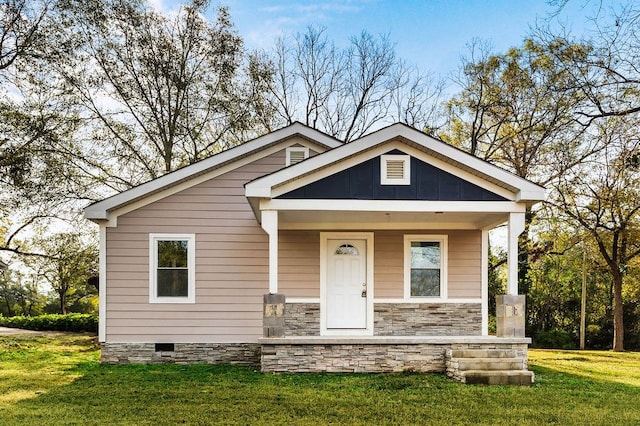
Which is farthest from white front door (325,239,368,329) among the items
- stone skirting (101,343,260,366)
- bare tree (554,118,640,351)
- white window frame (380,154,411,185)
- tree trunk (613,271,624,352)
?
tree trunk (613,271,624,352)

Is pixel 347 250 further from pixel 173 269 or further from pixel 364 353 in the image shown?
pixel 173 269

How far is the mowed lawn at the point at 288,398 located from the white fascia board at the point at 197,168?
2.96 metres

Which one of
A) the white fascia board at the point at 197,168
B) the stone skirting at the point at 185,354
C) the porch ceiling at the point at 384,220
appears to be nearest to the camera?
the porch ceiling at the point at 384,220

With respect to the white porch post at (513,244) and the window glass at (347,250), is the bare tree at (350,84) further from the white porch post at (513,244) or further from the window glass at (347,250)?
the white porch post at (513,244)

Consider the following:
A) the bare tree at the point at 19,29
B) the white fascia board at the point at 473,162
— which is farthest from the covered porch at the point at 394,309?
the bare tree at the point at 19,29

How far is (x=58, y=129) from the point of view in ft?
52.5

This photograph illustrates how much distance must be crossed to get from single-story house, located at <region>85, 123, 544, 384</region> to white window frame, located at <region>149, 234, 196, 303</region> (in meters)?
0.03

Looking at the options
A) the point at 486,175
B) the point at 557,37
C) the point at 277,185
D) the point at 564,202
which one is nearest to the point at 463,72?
the point at 564,202

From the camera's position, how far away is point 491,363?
8703mm

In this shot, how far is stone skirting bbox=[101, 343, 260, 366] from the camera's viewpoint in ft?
34.3

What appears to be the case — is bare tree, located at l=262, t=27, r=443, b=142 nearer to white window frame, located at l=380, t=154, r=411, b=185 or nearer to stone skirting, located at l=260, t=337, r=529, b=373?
white window frame, located at l=380, t=154, r=411, b=185

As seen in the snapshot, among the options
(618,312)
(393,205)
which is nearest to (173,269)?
(393,205)

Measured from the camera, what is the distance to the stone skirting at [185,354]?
34.3 ft

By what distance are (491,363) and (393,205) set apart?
2977mm
